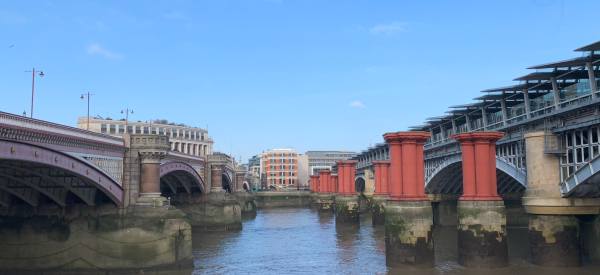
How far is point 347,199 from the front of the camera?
65.1 m

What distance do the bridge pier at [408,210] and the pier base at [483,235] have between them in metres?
1.81

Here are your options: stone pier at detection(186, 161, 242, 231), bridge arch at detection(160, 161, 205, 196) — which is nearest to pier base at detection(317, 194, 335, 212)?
stone pier at detection(186, 161, 242, 231)

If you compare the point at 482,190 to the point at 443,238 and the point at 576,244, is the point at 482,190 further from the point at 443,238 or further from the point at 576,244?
the point at 443,238

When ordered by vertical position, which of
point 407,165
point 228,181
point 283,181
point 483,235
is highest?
point 283,181

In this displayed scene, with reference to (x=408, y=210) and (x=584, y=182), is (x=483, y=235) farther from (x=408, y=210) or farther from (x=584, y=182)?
(x=584, y=182)

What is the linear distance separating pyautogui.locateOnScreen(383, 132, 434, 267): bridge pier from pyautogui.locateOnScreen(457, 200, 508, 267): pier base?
71.3 inches

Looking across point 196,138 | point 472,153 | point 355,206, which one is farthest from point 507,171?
point 196,138

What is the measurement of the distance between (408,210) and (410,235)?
128cm

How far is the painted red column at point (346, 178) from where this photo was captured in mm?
66500

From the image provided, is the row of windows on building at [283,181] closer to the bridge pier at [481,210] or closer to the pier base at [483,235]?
the bridge pier at [481,210]

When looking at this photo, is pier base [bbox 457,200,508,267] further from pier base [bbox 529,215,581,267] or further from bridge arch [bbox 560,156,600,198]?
bridge arch [bbox 560,156,600,198]

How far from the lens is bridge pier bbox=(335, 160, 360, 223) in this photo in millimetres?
63344

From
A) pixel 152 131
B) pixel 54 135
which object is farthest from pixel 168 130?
pixel 54 135

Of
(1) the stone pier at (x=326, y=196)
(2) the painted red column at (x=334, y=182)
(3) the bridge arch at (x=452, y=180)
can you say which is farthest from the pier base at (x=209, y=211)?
(2) the painted red column at (x=334, y=182)
